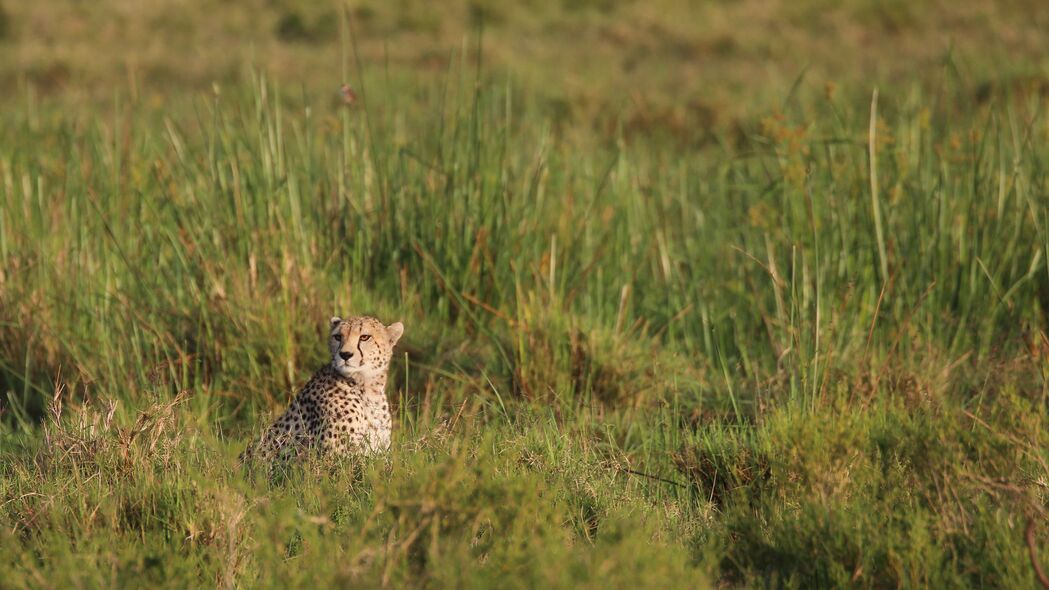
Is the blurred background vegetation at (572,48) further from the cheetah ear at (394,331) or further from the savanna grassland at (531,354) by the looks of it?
the cheetah ear at (394,331)

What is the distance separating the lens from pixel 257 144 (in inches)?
183

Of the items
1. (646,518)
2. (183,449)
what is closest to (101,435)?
(183,449)

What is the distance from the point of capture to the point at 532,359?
3709 millimetres

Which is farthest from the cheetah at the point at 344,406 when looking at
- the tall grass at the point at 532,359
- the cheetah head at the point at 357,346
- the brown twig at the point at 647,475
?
the brown twig at the point at 647,475

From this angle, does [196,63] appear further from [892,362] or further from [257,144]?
[892,362]

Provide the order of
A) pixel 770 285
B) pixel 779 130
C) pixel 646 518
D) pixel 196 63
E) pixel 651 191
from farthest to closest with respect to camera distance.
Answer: pixel 196 63, pixel 651 191, pixel 770 285, pixel 779 130, pixel 646 518

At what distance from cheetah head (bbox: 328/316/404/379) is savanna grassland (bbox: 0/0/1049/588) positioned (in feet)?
0.47

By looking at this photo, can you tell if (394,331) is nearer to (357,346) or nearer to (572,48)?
(357,346)

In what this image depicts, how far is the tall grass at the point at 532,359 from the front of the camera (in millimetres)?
2508

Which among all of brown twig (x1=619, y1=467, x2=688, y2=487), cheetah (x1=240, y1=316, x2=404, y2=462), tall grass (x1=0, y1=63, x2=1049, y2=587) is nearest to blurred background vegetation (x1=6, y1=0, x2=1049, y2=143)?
tall grass (x1=0, y1=63, x2=1049, y2=587)

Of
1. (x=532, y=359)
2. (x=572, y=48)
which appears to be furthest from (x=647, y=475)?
(x=572, y=48)

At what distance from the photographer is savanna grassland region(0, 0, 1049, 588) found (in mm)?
2506

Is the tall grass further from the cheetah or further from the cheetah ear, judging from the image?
the cheetah ear

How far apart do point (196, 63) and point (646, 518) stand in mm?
9625
